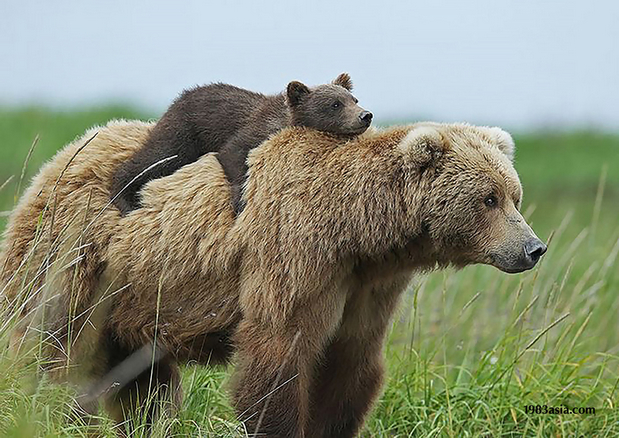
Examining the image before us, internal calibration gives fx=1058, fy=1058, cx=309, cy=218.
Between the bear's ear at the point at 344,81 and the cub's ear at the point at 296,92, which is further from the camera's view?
the bear's ear at the point at 344,81

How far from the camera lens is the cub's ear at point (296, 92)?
525 centimetres

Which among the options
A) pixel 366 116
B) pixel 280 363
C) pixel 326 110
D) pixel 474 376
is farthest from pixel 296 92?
pixel 474 376

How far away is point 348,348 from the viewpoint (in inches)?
214

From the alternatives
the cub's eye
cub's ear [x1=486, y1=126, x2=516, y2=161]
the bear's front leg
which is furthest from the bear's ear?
the bear's front leg

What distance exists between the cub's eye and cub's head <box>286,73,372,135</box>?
703 mm

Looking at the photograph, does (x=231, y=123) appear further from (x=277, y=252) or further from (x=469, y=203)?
(x=469, y=203)

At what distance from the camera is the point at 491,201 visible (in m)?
5.04

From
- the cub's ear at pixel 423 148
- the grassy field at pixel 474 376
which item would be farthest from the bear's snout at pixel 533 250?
the grassy field at pixel 474 376

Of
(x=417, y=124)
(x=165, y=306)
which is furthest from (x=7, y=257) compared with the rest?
(x=417, y=124)

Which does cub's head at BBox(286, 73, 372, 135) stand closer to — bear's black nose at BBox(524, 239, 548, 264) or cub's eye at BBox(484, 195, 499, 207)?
cub's eye at BBox(484, 195, 499, 207)

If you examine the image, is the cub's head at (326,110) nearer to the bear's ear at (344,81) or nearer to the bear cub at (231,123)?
the bear cub at (231,123)

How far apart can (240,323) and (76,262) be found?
38.0 inches

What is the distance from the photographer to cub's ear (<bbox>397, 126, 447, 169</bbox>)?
198 inches

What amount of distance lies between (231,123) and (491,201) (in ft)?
4.55
